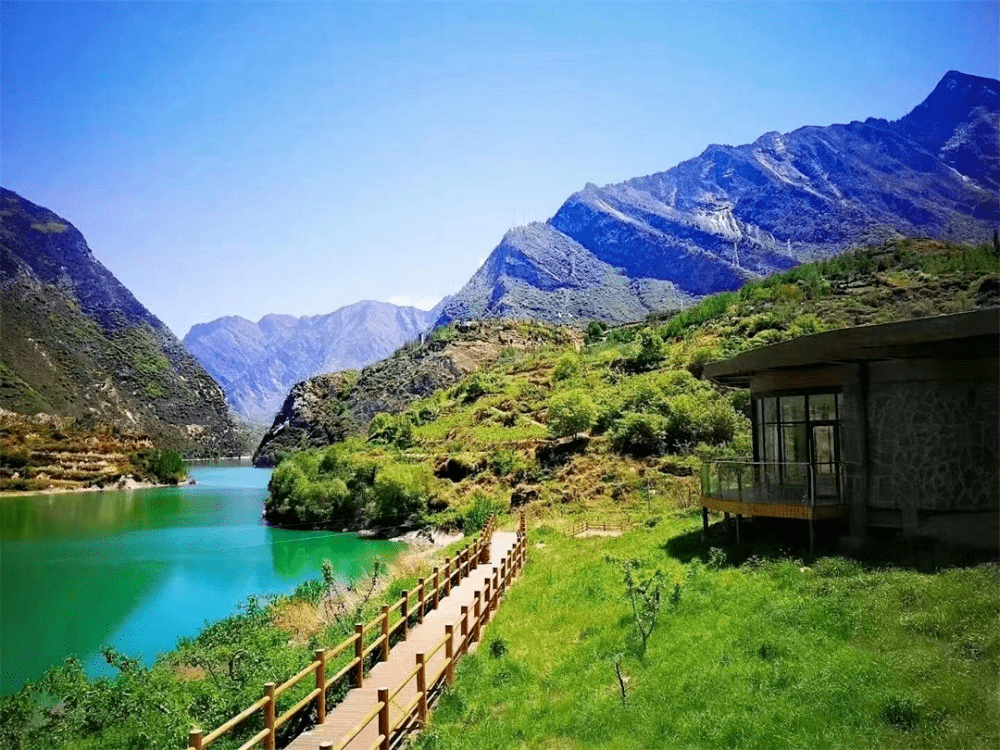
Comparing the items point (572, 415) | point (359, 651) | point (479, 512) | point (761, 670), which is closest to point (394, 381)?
point (572, 415)

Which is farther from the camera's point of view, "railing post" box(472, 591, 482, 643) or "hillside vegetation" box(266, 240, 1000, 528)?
"hillside vegetation" box(266, 240, 1000, 528)

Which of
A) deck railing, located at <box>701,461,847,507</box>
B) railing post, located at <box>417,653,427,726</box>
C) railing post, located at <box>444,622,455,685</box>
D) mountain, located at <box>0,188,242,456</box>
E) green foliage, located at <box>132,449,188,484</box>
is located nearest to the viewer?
railing post, located at <box>417,653,427,726</box>

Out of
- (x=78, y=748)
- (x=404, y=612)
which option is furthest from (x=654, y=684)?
(x=78, y=748)

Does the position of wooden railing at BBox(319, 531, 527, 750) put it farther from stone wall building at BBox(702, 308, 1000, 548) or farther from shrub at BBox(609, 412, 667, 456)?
shrub at BBox(609, 412, 667, 456)

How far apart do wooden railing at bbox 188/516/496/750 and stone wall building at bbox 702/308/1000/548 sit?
6.23m

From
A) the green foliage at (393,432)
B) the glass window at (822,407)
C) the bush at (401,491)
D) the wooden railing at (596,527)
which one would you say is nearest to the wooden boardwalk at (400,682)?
the glass window at (822,407)

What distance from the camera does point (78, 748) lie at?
1072cm

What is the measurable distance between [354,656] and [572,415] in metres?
31.6

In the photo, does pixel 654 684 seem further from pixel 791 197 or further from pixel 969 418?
pixel 791 197

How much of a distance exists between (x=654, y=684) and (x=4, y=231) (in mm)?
181260

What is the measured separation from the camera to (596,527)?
26.6 metres

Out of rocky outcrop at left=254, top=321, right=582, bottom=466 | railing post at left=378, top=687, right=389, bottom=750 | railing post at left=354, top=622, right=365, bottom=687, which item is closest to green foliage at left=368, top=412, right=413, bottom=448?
rocky outcrop at left=254, top=321, right=582, bottom=466

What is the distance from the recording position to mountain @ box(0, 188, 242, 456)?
120500 millimetres

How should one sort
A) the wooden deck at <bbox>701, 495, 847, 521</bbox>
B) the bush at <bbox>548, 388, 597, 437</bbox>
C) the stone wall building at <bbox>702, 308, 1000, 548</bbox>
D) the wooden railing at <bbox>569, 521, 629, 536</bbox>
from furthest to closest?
1. the bush at <bbox>548, 388, 597, 437</bbox>
2. the wooden railing at <bbox>569, 521, 629, 536</bbox>
3. the wooden deck at <bbox>701, 495, 847, 521</bbox>
4. the stone wall building at <bbox>702, 308, 1000, 548</bbox>
